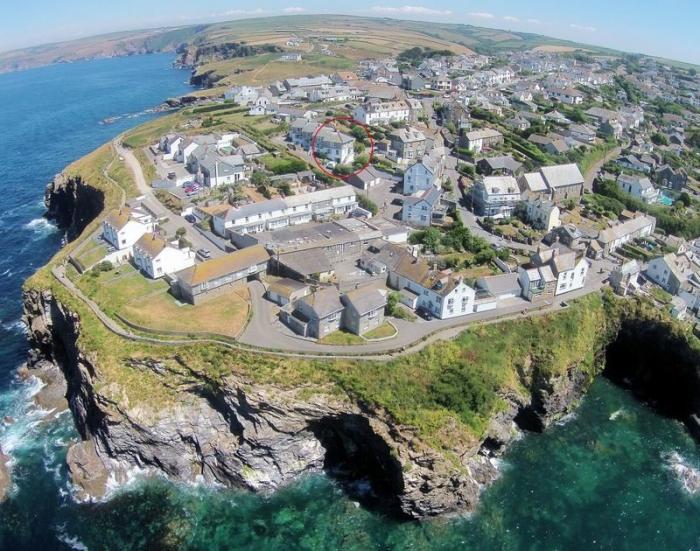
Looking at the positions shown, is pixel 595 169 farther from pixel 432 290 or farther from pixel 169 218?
pixel 169 218

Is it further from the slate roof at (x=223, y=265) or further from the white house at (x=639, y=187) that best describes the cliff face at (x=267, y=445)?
the white house at (x=639, y=187)

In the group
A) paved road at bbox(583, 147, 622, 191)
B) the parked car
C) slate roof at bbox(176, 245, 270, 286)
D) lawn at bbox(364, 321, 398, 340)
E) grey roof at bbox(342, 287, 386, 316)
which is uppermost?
slate roof at bbox(176, 245, 270, 286)

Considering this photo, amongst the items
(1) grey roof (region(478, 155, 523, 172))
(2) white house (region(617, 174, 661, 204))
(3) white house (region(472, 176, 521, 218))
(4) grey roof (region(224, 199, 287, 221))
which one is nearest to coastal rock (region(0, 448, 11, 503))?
(4) grey roof (region(224, 199, 287, 221))

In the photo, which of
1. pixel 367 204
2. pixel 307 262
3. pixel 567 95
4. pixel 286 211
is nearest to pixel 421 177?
pixel 367 204

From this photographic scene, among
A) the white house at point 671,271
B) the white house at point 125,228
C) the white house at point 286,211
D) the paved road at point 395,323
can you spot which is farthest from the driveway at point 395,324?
the white house at point 125,228

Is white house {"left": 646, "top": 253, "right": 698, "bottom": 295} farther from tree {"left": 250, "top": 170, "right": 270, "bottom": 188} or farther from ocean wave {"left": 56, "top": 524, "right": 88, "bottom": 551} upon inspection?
ocean wave {"left": 56, "top": 524, "right": 88, "bottom": 551}
